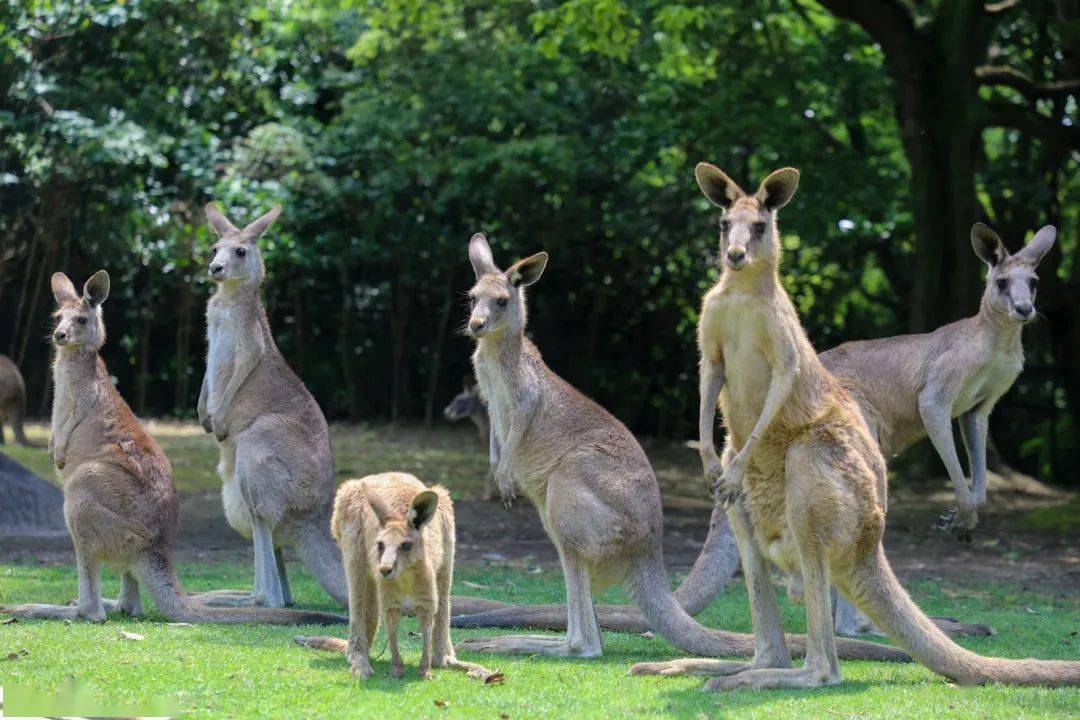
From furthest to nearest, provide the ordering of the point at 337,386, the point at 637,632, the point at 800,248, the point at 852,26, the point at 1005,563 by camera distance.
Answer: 1. the point at 337,386
2. the point at 800,248
3. the point at 852,26
4. the point at 1005,563
5. the point at 637,632

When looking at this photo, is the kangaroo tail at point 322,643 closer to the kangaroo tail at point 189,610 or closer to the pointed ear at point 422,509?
the kangaroo tail at point 189,610

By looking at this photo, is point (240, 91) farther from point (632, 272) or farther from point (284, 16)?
point (632, 272)

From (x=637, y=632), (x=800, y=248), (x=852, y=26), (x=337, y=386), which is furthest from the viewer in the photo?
(x=337, y=386)

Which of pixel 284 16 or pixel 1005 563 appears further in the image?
pixel 284 16

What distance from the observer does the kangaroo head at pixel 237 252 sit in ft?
26.8

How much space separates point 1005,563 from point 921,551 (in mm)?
799

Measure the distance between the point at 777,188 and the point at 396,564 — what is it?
2273 millimetres

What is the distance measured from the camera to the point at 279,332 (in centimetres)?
1988

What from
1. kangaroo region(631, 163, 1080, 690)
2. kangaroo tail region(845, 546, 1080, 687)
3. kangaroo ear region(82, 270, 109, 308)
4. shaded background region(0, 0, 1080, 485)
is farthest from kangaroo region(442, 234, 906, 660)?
shaded background region(0, 0, 1080, 485)

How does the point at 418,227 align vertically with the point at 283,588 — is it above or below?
above

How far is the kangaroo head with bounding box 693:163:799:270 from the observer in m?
5.69

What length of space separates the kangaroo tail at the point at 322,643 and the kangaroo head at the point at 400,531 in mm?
835

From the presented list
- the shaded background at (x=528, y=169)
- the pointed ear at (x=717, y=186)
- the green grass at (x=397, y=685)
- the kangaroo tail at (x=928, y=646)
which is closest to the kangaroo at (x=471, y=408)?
the shaded background at (x=528, y=169)

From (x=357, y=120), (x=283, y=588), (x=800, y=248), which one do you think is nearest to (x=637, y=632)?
(x=283, y=588)
